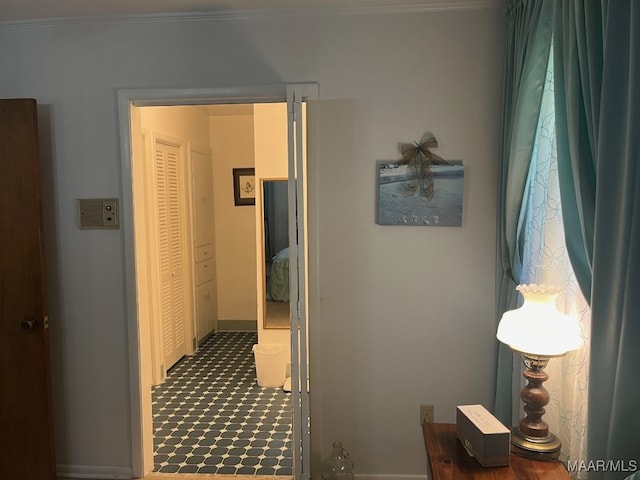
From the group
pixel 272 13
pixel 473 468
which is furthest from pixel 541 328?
pixel 272 13

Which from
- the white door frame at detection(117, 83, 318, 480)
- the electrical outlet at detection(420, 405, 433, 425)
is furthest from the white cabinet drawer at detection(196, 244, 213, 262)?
the electrical outlet at detection(420, 405, 433, 425)

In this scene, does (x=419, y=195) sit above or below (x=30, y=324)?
above

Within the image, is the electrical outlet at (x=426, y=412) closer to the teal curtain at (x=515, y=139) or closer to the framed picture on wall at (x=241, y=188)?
the teal curtain at (x=515, y=139)

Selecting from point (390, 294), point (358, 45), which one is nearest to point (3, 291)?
point (390, 294)

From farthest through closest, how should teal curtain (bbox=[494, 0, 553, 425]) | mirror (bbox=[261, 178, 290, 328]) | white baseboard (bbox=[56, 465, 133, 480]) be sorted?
mirror (bbox=[261, 178, 290, 328]), white baseboard (bbox=[56, 465, 133, 480]), teal curtain (bbox=[494, 0, 553, 425])

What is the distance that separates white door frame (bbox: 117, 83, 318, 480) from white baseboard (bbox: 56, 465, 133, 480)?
2.7 inches

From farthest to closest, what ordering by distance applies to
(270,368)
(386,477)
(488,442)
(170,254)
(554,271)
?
(170,254)
(270,368)
(386,477)
(554,271)
(488,442)

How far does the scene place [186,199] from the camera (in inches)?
187

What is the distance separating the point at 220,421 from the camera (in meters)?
3.36

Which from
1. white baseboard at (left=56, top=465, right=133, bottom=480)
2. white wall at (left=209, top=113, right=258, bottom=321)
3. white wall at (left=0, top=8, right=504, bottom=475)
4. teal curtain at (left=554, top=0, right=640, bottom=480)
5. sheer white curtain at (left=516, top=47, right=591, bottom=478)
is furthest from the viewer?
white wall at (left=209, top=113, right=258, bottom=321)

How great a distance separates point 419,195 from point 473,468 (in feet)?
4.30

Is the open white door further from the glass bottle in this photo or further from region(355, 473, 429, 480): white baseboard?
region(355, 473, 429, 480): white baseboard

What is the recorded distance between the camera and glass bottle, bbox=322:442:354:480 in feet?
8.20

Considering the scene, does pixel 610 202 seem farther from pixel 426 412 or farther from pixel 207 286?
pixel 207 286
